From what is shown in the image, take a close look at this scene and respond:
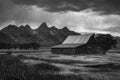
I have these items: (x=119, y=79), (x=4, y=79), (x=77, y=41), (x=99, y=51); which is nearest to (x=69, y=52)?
(x=77, y=41)

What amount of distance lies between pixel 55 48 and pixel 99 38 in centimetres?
1931

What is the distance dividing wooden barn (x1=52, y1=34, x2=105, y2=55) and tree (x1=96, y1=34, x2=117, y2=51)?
3.19 meters

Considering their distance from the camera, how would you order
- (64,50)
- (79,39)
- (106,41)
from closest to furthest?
(64,50)
(79,39)
(106,41)

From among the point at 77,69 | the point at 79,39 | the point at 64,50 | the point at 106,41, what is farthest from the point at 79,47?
the point at 77,69

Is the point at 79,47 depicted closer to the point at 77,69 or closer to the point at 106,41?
the point at 106,41

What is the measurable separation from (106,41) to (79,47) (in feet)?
53.2

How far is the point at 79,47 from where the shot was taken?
61531 millimetres

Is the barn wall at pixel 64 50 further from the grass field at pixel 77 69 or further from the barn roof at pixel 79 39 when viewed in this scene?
the grass field at pixel 77 69

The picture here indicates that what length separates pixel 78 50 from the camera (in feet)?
200

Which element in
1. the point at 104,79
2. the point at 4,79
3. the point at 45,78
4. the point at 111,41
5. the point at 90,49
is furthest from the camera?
the point at 111,41

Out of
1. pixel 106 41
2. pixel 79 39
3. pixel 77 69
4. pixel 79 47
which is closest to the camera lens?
pixel 77 69

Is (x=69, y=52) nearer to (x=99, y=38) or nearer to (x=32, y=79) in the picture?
(x=99, y=38)

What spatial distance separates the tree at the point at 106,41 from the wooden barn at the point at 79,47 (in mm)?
3194

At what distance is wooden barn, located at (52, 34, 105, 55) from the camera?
201 feet
